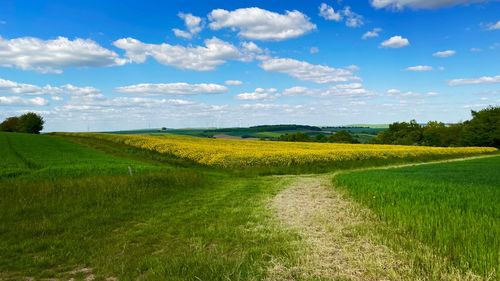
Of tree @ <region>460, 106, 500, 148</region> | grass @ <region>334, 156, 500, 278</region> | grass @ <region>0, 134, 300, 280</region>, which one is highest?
tree @ <region>460, 106, 500, 148</region>

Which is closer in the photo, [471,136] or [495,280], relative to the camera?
[495,280]

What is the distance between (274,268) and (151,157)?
27.9m

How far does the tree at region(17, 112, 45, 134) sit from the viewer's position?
9106 cm

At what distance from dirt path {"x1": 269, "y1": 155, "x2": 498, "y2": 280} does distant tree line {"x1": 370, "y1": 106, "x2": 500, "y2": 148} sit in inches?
2769

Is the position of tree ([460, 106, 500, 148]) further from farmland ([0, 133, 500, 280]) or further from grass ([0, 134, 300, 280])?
grass ([0, 134, 300, 280])

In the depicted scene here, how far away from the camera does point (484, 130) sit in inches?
2464

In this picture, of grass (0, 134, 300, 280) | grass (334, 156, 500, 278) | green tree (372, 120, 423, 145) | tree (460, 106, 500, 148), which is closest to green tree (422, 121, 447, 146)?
green tree (372, 120, 423, 145)

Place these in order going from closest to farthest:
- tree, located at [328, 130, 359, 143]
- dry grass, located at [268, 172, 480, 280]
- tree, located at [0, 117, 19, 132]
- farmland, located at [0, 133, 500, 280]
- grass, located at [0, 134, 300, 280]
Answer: dry grass, located at [268, 172, 480, 280] → farmland, located at [0, 133, 500, 280] → grass, located at [0, 134, 300, 280] → tree, located at [328, 130, 359, 143] → tree, located at [0, 117, 19, 132]

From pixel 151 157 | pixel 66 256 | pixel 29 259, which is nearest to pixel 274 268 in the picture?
pixel 66 256

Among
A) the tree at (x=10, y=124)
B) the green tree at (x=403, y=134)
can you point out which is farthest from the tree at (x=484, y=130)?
the tree at (x=10, y=124)

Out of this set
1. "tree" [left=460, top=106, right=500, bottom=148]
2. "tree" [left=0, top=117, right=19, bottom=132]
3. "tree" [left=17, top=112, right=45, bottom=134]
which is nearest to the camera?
"tree" [left=460, top=106, right=500, bottom=148]

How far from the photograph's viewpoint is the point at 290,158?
2670cm

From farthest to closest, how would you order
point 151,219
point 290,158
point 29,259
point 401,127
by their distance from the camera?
point 401,127 < point 290,158 < point 151,219 < point 29,259

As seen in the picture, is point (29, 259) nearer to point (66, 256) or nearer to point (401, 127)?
point (66, 256)
